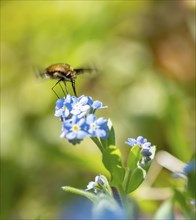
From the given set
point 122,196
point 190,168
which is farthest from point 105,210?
point 190,168

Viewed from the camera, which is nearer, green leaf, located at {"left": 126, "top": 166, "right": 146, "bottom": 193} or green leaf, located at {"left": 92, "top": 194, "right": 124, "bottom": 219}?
green leaf, located at {"left": 92, "top": 194, "right": 124, "bottom": 219}

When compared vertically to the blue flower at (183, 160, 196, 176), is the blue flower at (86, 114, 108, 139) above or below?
above

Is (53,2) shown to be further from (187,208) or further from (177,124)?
(187,208)

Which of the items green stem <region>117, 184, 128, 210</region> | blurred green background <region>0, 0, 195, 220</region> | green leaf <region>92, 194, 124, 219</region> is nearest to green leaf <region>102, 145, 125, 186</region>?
green stem <region>117, 184, 128, 210</region>

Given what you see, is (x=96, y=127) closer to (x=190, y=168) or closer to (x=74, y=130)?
(x=74, y=130)

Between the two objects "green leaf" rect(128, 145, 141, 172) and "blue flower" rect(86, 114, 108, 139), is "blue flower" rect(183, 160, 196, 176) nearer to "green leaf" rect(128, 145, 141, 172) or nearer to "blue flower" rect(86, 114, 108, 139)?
"green leaf" rect(128, 145, 141, 172)
